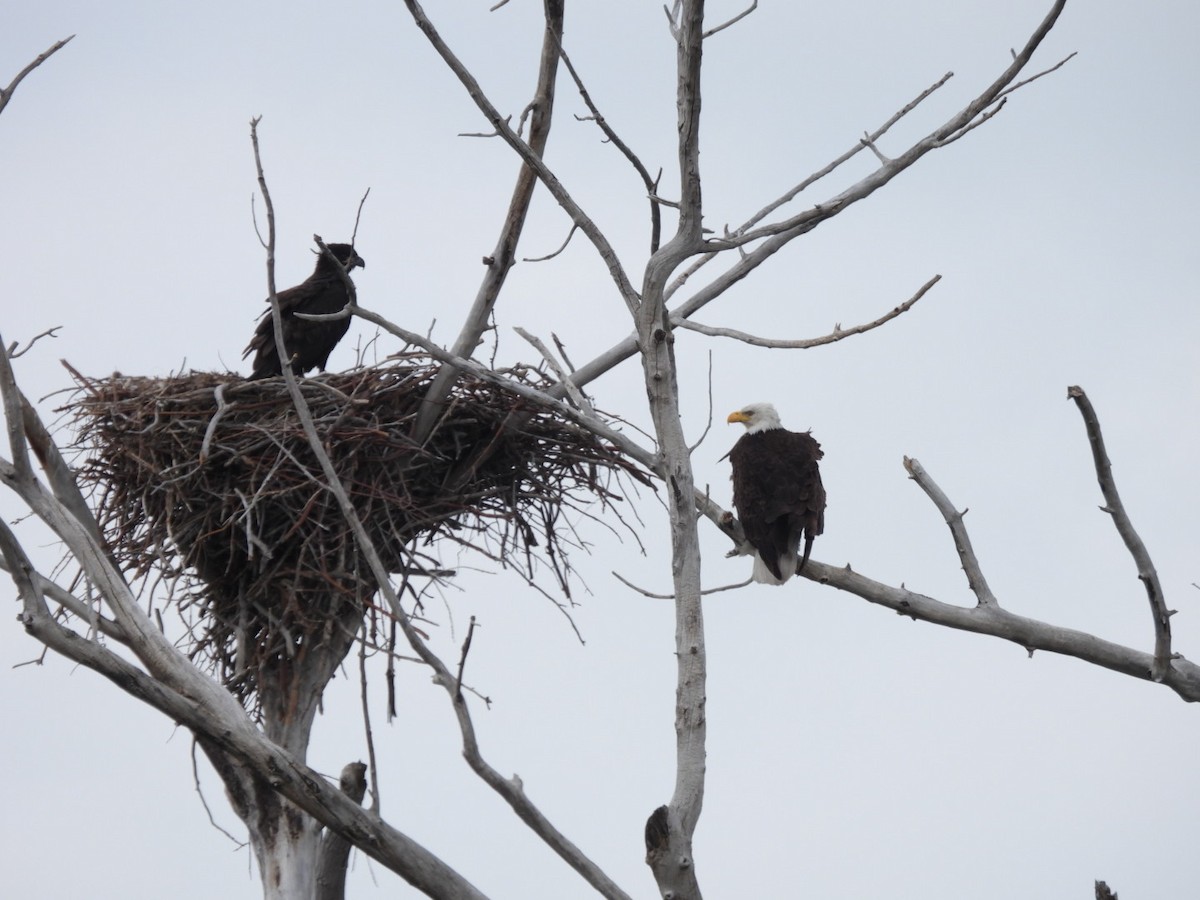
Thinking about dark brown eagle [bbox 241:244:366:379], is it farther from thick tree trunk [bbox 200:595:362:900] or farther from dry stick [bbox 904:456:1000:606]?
dry stick [bbox 904:456:1000:606]

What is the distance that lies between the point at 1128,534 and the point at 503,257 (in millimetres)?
3159

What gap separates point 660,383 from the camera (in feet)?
13.6

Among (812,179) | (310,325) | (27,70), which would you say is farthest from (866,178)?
(310,325)

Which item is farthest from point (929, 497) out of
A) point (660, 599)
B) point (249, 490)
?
point (249, 490)

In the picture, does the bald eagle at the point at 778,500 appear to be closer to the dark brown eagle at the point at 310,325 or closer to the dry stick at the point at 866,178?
the dry stick at the point at 866,178

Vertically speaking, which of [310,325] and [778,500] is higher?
[310,325]

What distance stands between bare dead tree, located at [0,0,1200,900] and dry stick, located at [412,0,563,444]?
0.64 metres

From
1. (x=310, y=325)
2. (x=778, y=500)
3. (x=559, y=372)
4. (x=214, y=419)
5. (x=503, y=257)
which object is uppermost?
(x=310, y=325)

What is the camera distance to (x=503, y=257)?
21.1 feet

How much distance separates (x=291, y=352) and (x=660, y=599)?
4117 mm

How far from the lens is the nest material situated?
241 inches

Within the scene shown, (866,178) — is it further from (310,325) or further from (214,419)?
(310,325)

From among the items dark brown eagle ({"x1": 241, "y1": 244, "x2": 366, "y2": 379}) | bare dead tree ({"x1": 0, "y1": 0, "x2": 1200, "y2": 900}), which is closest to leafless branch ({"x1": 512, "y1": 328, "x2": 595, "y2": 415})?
bare dead tree ({"x1": 0, "y1": 0, "x2": 1200, "y2": 900})

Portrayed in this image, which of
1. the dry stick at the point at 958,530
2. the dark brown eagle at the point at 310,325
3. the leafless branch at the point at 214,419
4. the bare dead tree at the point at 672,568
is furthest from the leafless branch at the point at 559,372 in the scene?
the dark brown eagle at the point at 310,325
